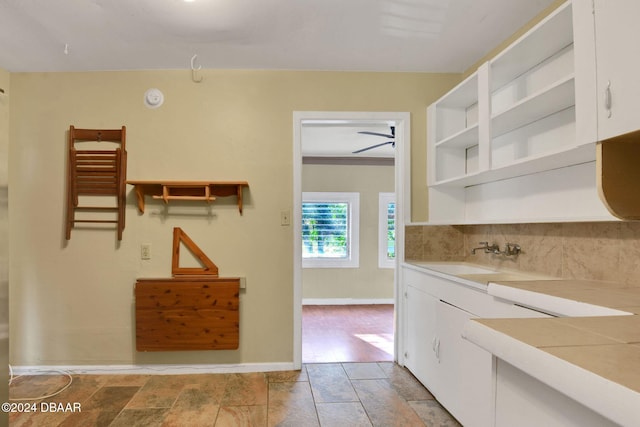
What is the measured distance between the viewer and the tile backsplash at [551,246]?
1.57 m

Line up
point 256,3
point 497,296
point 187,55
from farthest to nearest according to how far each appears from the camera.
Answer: point 187,55
point 256,3
point 497,296

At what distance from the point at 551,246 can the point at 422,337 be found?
103 centimetres

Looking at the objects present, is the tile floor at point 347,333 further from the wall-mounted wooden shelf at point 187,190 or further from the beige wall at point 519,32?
the beige wall at point 519,32

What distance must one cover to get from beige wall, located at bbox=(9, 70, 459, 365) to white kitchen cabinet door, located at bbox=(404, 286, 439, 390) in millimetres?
936

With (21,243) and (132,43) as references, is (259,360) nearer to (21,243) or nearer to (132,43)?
(21,243)

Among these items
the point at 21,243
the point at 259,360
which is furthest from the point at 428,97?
the point at 21,243

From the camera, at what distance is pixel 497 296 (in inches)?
64.1

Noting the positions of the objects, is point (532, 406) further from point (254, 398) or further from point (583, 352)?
point (254, 398)

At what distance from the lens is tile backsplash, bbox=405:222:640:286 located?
157 cm

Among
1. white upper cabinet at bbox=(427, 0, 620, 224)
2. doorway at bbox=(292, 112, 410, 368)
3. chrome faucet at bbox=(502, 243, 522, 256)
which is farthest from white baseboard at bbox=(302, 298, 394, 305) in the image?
chrome faucet at bbox=(502, 243, 522, 256)

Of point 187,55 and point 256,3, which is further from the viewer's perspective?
point 187,55

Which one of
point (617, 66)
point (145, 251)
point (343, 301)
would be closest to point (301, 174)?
point (145, 251)

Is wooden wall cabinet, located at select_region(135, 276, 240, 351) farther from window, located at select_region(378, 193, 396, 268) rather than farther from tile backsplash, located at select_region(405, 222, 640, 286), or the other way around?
window, located at select_region(378, 193, 396, 268)

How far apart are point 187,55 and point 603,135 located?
258 centimetres
